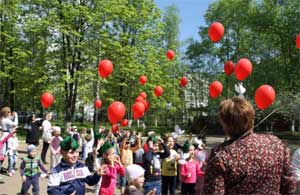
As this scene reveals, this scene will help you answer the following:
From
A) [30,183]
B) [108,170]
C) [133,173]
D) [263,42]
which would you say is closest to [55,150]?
[30,183]

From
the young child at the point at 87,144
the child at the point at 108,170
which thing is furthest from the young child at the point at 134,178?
the young child at the point at 87,144

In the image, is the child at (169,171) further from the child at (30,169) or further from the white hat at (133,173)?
the white hat at (133,173)

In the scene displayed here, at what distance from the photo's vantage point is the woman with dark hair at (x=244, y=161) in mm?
2680

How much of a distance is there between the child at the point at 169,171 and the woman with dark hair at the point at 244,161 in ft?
22.3

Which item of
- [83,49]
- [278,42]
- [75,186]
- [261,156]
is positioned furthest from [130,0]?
[261,156]

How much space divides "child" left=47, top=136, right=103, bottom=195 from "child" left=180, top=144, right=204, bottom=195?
15.8ft

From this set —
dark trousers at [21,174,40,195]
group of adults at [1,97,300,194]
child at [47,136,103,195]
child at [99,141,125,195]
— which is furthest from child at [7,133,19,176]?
group of adults at [1,97,300,194]

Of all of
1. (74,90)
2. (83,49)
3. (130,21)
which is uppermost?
(130,21)

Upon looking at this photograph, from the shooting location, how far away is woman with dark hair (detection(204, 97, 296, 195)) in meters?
2.68

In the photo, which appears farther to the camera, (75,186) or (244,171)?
(75,186)

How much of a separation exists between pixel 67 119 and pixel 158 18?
11.5 m

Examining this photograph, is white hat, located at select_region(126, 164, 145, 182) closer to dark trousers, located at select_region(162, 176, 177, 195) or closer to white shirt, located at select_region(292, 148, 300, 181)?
white shirt, located at select_region(292, 148, 300, 181)

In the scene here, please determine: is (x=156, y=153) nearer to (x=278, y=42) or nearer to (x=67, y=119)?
(x=67, y=119)

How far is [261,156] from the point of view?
2.73 m
